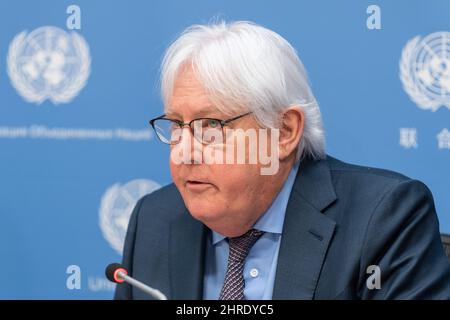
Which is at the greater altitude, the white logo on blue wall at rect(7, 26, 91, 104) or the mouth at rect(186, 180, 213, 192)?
the white logo on blue wall at rect(7, 26, 91, 104)

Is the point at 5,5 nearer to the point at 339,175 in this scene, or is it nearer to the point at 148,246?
the point at 148,246

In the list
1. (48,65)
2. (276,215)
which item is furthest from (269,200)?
(48,65)

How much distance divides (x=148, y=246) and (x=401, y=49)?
1.03 m

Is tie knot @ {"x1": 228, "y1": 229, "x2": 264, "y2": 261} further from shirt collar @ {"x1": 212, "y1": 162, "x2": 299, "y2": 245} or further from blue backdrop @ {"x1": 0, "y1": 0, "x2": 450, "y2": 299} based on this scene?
blue backdrop @ {"x1": 0, "y1": 0, "x2": 450, "y2": 299}

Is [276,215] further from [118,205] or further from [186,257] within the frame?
[118,205]

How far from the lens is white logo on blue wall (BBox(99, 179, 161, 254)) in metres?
2.60

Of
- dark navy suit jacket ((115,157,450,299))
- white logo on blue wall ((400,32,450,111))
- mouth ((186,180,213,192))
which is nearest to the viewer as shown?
dark navy suit jacket ((115,157,450,299))

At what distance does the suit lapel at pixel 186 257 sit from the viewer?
1812 mm

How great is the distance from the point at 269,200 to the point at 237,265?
0.17 metres

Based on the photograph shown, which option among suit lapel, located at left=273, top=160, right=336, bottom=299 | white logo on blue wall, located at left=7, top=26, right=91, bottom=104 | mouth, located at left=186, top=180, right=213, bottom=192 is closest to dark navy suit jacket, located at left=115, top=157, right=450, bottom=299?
suit lapel, located at left=273, top=160, right=336, bottom=299

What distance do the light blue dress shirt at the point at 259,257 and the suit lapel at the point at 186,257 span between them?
28mm

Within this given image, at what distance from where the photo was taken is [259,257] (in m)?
1.81

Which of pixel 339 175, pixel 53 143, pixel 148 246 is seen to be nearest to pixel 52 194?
pixel 53 143

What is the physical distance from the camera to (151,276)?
6.21 ft
